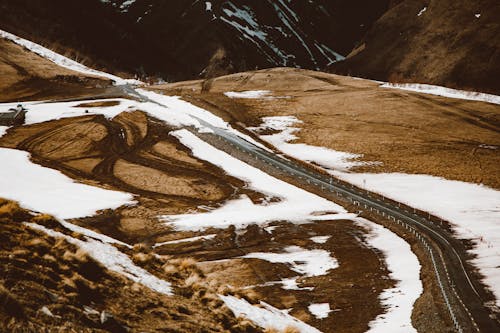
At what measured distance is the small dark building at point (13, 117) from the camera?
66.1m

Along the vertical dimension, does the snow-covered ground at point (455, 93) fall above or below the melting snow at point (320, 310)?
above

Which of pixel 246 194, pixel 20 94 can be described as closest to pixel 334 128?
pixel 246 194

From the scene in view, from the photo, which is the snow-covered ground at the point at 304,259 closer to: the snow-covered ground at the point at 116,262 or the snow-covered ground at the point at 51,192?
the snow-covered ground at the point at 51,192

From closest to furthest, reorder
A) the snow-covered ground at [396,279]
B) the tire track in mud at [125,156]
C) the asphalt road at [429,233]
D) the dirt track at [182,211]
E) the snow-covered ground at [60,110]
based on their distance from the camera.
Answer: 1. the snow-covered ground at [396,279]
2. the asphalt road at [429,233]
3. the dirt track at [182,211]
4. the tire track in mud at [125,156]
5. the snow-covered ground at [60,110]

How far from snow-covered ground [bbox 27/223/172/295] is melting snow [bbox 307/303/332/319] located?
11366 mm

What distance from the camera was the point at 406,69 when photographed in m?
137

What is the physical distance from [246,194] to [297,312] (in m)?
24.8

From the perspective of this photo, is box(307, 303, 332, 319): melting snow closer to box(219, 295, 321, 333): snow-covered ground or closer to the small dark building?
box(219, 295, 321, 333): snow-covered ground

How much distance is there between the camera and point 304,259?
98.0 ft

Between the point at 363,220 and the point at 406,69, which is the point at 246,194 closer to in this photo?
the point at 363,220

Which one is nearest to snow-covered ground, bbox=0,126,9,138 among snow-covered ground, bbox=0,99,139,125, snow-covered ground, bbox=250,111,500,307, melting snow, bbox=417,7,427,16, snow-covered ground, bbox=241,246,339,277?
snow-covered ground, bbox=0,99,139,125

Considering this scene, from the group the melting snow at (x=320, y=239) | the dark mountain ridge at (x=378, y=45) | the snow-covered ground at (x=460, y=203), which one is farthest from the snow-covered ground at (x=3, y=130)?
the dark mountain ridge at (x=378, y=45)

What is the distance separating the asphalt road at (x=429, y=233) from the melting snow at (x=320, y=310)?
5.48 meters

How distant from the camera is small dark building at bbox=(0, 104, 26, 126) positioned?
217 ft
